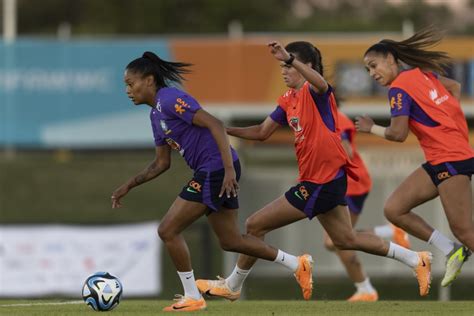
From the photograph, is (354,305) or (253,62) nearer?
(354,305)

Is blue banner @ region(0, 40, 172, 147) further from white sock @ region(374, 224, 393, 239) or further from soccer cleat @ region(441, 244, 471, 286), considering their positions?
soccer cleat @ region(441, 244, 471, 286)

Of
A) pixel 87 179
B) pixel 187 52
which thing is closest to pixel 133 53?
pixel 187 52

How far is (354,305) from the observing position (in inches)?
435

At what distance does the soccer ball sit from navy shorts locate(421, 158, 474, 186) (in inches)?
110

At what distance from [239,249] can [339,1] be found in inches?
1552

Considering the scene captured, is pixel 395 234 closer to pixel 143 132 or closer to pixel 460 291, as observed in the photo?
pixel 460 291

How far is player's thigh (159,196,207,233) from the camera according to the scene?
1007cm

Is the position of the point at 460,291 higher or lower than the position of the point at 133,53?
lower

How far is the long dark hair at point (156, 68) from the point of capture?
10.3 meters

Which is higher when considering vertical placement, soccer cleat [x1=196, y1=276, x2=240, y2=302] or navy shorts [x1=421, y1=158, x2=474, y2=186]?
navy shorts [x1=421, y1=158, x2=474, y2=186]

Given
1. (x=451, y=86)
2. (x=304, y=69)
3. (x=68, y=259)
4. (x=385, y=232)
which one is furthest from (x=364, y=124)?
(x=68, y=259)

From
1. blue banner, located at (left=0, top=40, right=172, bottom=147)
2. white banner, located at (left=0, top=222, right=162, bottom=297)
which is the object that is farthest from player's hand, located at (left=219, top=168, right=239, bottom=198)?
blue banner, located at (left=0, top=40, right=172, bottom=147)

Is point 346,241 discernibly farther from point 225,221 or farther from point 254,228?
point 225,221

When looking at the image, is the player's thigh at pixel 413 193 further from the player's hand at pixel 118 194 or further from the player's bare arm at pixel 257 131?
the player's hand at pixel 118 194
